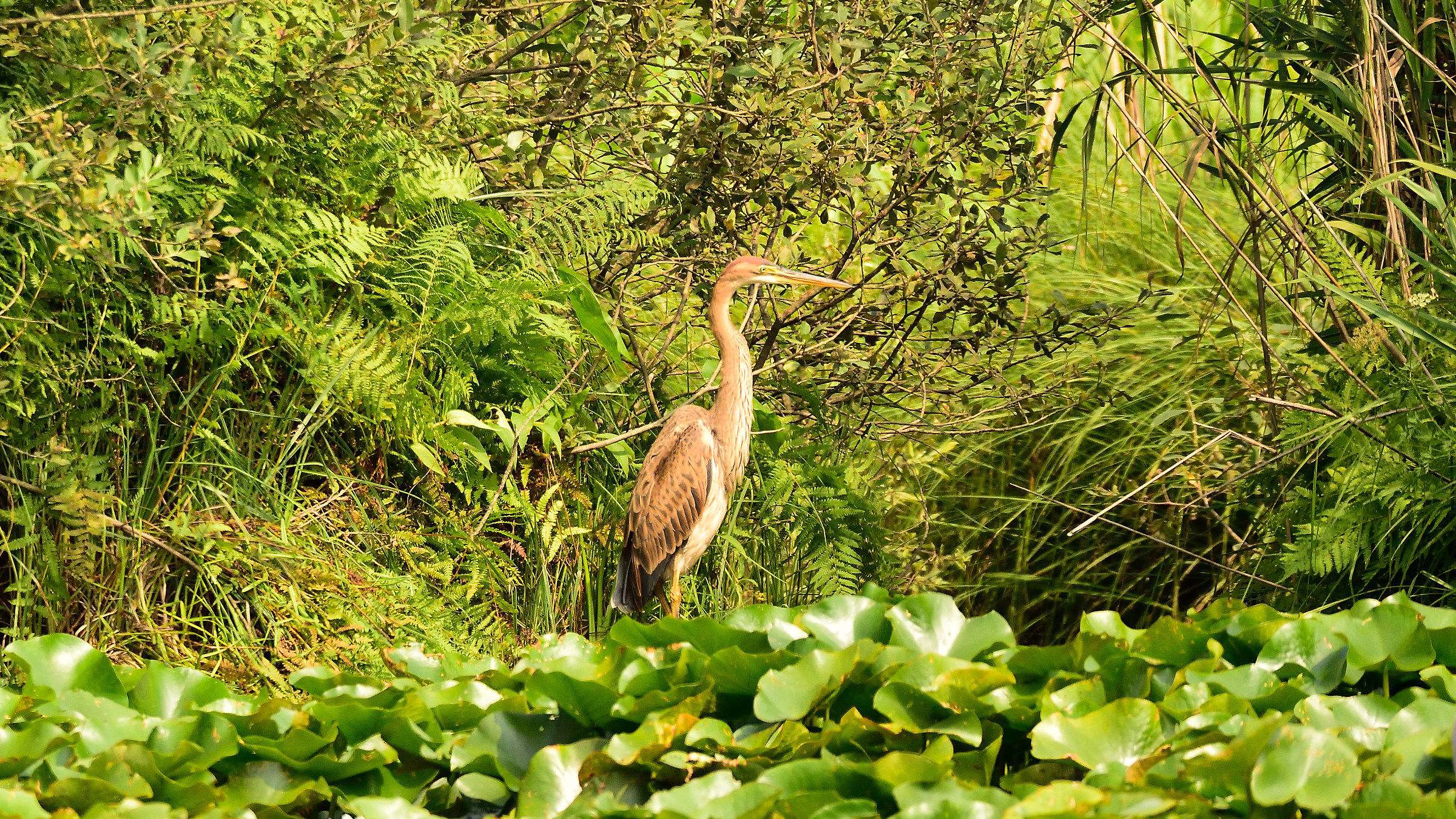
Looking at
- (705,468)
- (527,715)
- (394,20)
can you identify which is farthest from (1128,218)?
(527,715)

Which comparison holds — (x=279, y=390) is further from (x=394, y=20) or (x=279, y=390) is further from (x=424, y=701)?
(x=424, y=701)

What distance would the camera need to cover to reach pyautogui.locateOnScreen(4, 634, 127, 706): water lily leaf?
2730mm

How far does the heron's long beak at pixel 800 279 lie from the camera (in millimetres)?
4742

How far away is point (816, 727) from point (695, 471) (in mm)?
2085

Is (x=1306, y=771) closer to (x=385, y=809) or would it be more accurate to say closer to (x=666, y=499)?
(x=385, y=809)

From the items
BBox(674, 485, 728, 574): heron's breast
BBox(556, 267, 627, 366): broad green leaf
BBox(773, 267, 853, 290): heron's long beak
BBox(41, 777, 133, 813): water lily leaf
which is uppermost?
BBox(773, 267, 853, 290): heron's long beak

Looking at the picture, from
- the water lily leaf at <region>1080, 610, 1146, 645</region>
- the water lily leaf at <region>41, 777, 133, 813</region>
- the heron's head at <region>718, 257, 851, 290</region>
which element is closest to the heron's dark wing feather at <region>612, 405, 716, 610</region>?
the heron's head at <region>718, 257, 851, 290</region>

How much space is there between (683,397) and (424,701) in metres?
3.02

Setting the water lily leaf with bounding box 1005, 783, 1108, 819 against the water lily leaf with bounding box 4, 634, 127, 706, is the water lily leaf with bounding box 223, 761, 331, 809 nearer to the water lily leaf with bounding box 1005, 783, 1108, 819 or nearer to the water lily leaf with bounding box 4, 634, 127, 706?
the water lily leaf with bounding box 4, 634, 127, 706

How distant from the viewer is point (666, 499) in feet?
15.1

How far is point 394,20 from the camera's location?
13.2 feet

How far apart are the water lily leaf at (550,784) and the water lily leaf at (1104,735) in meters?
0.82

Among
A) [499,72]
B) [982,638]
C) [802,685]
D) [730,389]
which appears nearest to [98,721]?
[802,685]

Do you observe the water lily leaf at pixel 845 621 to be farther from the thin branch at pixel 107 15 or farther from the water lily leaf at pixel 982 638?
the thin branch at pixel 107 15
